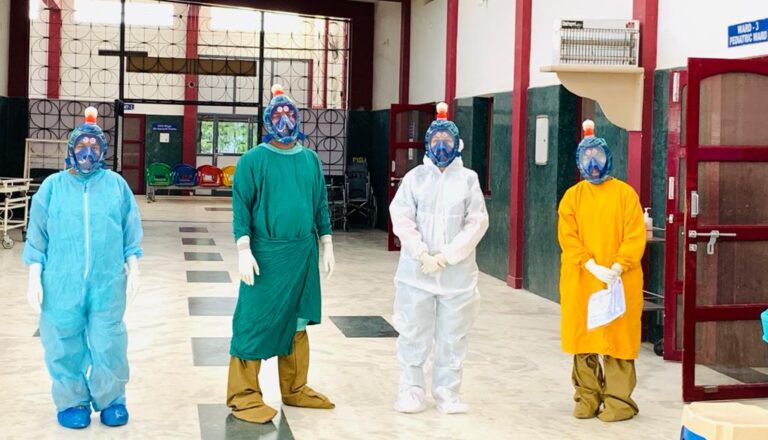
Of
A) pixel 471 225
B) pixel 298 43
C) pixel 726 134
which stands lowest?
pixel 471 225

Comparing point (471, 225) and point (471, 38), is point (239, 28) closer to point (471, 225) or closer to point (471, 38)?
point (471, 38)

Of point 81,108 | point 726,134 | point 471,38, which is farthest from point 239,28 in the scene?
point 726,134

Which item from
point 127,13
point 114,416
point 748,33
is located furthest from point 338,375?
point 127,13

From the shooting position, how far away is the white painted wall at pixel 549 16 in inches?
310

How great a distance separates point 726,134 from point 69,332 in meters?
3.79

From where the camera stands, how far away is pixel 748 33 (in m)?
5.95

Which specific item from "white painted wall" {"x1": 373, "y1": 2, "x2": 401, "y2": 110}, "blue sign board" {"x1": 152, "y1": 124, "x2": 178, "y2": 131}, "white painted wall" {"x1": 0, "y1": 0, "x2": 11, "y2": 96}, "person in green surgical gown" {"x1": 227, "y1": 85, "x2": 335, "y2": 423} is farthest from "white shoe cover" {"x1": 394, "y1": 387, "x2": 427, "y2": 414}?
"blue sign board" {"x1": 152, "y1": 124, "x2": 178, "y2": 131}

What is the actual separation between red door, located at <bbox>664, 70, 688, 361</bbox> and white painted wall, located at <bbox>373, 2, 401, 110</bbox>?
8.31 m

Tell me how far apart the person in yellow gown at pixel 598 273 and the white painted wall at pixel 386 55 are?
9504 millimetres

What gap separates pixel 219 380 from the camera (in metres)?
5.45

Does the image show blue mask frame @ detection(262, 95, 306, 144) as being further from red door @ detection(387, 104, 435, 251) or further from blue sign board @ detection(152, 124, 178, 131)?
blue sign board @ detection(152, 124, 178, 131)

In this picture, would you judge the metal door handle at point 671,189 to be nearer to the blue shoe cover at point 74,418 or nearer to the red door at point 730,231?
the red door at point 730,231

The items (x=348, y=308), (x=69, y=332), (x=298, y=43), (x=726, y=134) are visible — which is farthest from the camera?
(x=298, y=43)

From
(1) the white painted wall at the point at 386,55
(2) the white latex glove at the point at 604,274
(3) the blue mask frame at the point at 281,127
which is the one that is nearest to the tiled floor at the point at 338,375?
(2) the white latex glove at the point at 604,274
